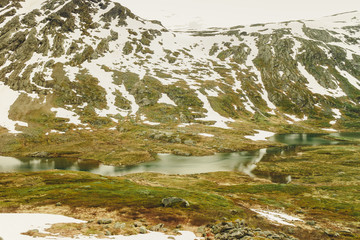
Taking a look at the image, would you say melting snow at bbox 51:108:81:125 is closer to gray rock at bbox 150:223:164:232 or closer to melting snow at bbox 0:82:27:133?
melting snow at bbox 0:82:27:133

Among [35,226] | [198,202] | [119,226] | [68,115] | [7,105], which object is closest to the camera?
[35,226]

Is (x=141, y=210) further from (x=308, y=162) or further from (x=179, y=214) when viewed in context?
(x=308, y=162)

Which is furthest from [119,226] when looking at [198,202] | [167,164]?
[167,164]

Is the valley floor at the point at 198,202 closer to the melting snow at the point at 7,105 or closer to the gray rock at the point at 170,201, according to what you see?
the gray rock at the point at 170,201

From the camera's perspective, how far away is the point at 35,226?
25.0 meters

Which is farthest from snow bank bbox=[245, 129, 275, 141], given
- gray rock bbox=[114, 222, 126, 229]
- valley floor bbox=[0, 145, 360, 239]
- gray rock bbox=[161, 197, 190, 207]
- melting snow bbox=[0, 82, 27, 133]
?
melting snow bbox=[0, 82, 27, 133]

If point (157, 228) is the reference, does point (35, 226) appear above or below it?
above

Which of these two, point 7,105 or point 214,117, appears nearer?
point 7,105

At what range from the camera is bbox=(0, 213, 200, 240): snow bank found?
2189 cm

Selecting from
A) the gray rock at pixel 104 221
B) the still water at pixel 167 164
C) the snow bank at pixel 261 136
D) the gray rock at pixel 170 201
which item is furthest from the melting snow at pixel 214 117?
the gray rock at pixel 104 221

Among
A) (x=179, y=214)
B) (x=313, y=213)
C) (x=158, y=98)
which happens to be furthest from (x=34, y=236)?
(x=158, y=98)

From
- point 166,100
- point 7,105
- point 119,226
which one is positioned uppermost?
point 166,100

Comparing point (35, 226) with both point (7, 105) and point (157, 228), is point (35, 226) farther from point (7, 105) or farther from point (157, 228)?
point (7, 105)

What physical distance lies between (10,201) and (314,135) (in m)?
165
